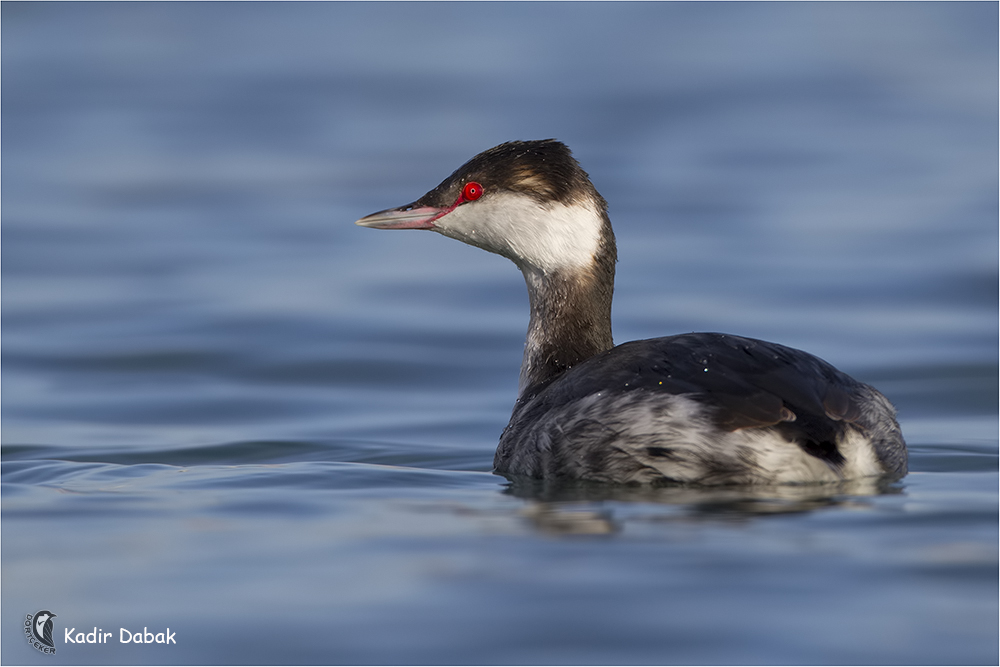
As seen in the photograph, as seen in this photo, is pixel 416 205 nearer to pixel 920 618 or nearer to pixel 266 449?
pixel 266 449

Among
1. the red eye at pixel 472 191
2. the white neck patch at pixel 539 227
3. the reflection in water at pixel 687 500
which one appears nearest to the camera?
the reflection in water at pixel 687 500

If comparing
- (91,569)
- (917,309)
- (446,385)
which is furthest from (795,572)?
(917,309)

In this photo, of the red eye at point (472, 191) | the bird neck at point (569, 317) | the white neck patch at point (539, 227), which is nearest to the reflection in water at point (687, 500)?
the bird neck at point (569, 317)

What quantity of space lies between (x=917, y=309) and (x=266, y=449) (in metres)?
5.57

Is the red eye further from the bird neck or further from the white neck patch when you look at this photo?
the bird neck

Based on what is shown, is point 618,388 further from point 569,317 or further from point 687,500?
point 569,317

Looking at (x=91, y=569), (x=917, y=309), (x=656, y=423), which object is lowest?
(x=91, y=569)

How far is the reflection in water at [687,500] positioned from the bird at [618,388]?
0.05 metres

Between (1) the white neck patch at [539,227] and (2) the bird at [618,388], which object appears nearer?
(2) the bird at [618,388]

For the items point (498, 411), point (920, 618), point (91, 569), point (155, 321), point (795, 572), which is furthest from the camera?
point (155, 321)

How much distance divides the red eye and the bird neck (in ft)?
1.51

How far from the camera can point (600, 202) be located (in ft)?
25.7

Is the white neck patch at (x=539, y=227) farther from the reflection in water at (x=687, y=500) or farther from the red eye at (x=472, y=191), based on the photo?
the reflection in water at (x=687, y=500)

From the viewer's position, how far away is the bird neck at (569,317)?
7820 mm
